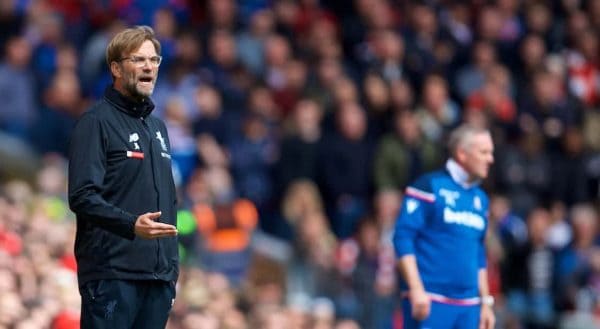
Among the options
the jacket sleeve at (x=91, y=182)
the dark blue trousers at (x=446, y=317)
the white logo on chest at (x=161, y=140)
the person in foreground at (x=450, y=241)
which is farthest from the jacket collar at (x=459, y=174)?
the jacket sleeve at (x=91, y=182)

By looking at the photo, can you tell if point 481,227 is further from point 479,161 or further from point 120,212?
point 120,212

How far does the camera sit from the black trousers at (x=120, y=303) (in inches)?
249

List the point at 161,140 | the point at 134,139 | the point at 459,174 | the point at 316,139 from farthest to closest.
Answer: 1. the point at 316,139
2. the point at 459,174
3. the point at 161,140
4. the point at 134,139

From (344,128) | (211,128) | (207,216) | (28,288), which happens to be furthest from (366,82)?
(28,288)

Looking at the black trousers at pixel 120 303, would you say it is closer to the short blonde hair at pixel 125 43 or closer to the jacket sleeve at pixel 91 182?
the jacket sleeve at pixel 91 182

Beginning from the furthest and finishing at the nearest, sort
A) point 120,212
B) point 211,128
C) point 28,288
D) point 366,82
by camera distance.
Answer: point 366,82 < point 211,128 < point 28,288 < point 120,212

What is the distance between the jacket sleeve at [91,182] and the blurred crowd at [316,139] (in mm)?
5739

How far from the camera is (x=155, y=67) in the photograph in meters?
6.48

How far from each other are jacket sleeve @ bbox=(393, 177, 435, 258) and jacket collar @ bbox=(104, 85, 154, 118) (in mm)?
2740

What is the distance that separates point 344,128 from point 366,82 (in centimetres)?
114

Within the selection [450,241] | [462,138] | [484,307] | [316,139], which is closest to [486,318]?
[484,307]

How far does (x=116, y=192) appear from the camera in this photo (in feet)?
20.9

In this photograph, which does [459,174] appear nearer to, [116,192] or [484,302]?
[484,302]

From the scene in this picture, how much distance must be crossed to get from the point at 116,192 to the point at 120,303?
506mm
